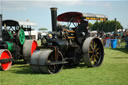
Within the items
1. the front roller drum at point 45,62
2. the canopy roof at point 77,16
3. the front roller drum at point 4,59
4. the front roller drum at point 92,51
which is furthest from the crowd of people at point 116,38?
the front roller drum at point 4,59

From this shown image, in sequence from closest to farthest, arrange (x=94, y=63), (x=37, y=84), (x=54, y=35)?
(x=37, y=84) < (x=54, y=35) < (x=94, y=63)

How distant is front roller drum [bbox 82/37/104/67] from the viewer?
323 inches

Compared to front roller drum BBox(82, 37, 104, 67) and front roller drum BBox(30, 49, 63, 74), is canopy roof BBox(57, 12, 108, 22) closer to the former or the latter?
front roller drum BBox(82, 37, 104, 67)

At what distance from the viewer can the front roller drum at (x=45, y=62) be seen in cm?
680

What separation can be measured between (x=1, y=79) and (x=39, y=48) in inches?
69.4

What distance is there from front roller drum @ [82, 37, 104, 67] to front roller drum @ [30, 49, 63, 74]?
1227 mm

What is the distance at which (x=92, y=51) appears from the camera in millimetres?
8586

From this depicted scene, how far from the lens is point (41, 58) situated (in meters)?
6.84

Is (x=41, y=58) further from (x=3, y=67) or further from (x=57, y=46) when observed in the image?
(x=3, y=67)

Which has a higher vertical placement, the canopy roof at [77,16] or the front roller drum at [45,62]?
the canopy roof at [77,16]

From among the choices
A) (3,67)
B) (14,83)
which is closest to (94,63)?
(3,67)

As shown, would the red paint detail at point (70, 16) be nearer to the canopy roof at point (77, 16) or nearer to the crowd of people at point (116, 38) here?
the canopy roof at point (77, 16)

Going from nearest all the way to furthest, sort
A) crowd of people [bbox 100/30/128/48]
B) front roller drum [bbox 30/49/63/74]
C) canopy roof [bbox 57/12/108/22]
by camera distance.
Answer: front roller drum [bbox 30/49/63/74] < canopy roof [bbox 57/12/108/22] < crowd of people [bbox 100/30/128/48]

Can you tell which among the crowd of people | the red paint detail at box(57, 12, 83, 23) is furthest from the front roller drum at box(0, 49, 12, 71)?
the crowd of people
